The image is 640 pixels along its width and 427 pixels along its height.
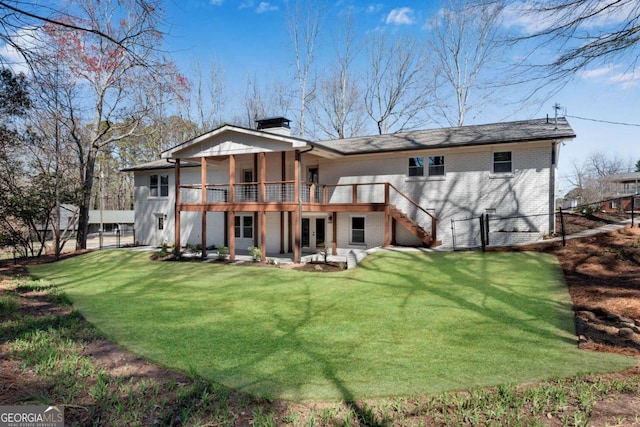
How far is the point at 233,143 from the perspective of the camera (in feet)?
53.6

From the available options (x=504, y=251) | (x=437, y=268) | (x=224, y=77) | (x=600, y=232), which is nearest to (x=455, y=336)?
(x=437, y=268)

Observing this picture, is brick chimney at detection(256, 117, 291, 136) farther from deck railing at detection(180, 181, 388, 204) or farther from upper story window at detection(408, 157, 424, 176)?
upper story window at detection(408, 157, 424, 176)

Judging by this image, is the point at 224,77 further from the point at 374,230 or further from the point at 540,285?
the point at 540,285

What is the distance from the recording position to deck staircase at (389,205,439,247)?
595 inches

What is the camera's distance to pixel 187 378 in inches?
166

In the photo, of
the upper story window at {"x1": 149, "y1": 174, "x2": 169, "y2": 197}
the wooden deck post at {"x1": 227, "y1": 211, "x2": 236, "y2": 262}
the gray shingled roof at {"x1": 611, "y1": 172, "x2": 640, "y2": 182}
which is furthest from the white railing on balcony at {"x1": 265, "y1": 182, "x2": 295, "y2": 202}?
the gray shingled roof at {"x1": 611, "y1": 172, "x2": 640, "y2": 182}

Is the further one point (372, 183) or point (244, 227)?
point (244, 227)

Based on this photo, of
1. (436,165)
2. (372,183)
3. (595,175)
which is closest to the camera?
(372,183)

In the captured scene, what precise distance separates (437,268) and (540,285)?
294 centimetres

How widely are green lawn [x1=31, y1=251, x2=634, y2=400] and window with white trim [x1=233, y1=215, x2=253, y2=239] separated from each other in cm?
818
